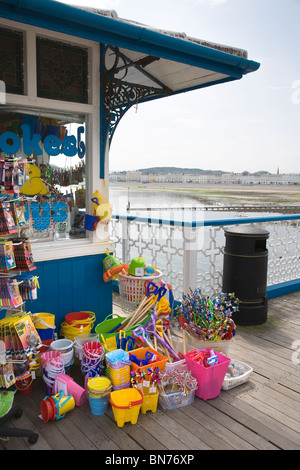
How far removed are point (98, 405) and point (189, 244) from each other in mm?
2268

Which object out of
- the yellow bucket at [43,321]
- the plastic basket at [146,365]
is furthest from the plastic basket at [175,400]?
the yellow bucket at [43,321]

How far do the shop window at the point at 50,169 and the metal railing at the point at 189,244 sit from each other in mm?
1258

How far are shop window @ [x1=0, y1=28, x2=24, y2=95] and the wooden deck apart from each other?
262 centimetres

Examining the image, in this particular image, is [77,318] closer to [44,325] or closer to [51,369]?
[44,325]

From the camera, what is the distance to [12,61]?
3.35 meters

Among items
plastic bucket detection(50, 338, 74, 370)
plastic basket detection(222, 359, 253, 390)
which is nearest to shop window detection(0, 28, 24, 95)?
plastic bucket detection(50, 338, 74, 370)

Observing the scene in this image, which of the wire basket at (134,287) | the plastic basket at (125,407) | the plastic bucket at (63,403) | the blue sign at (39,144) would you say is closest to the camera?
the plastic basket at (125,407)

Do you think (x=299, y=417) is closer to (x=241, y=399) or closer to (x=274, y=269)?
(x=241, y=399)

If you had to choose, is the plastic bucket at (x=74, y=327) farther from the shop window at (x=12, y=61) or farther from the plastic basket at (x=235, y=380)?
the shop window at (x=12, y=61)

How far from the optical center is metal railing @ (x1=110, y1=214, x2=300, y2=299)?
4578 mm

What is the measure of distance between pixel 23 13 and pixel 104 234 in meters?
2.15

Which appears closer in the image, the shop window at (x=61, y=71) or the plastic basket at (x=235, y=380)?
the plastic basket at (x=235, y=380)

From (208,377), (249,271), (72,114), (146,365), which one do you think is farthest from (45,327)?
(249,271)

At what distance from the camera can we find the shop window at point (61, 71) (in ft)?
11.5
